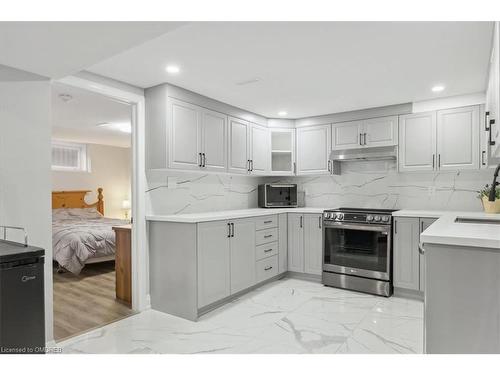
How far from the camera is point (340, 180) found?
14.8 feet

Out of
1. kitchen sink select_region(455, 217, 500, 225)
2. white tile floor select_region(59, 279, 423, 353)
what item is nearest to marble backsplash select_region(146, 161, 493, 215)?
white tile floor select_region(59, 279, 423, 353)

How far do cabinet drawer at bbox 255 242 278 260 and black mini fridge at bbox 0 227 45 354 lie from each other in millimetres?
2330

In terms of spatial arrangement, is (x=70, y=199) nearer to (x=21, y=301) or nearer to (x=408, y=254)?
(x=21, y=301)

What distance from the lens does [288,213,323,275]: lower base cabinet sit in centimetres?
406

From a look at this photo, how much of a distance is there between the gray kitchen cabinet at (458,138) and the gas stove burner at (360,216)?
797mm

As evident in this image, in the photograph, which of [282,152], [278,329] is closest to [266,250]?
[278,329]

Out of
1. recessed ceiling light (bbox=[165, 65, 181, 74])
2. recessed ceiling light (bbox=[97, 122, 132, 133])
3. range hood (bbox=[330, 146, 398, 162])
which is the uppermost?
recessed ceiling light (bbox=[165, 65, 181, 74])

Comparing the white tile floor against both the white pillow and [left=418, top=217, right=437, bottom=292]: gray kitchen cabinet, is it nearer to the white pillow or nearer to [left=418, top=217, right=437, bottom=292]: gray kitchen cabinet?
[left=418, top=217, right=437, bottom=292]: gray kitchen cabinet

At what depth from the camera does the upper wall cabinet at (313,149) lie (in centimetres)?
431

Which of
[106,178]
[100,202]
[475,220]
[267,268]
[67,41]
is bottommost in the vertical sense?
[267,268]

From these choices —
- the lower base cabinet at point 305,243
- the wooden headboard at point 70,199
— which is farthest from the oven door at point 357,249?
the wooden headboard at point 70,199

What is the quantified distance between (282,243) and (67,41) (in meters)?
3.17

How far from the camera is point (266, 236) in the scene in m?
3.86

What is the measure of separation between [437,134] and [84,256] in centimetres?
455
